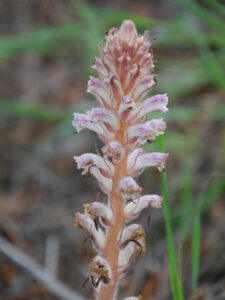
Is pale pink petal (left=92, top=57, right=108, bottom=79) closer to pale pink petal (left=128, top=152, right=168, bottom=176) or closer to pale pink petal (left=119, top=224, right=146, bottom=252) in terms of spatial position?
pale pink petal (left=128, top=152, right=168, bottom=176)

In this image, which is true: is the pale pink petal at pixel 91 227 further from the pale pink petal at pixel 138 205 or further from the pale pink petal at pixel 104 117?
the pale pink petal at pixel 104 117

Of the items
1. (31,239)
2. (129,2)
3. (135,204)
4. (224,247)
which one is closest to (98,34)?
(31,239)

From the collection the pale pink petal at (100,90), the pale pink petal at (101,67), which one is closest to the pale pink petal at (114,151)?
the pale pink petal at (100,90)

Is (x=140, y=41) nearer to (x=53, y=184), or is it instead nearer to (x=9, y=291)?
(x=9, y=291)

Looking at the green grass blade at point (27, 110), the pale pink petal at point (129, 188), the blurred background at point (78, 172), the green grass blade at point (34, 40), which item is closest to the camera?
the pale pink petal at point (129, 188)

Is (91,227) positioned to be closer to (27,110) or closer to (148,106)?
(148,106)

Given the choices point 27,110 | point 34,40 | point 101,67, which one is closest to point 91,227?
point 101,67
